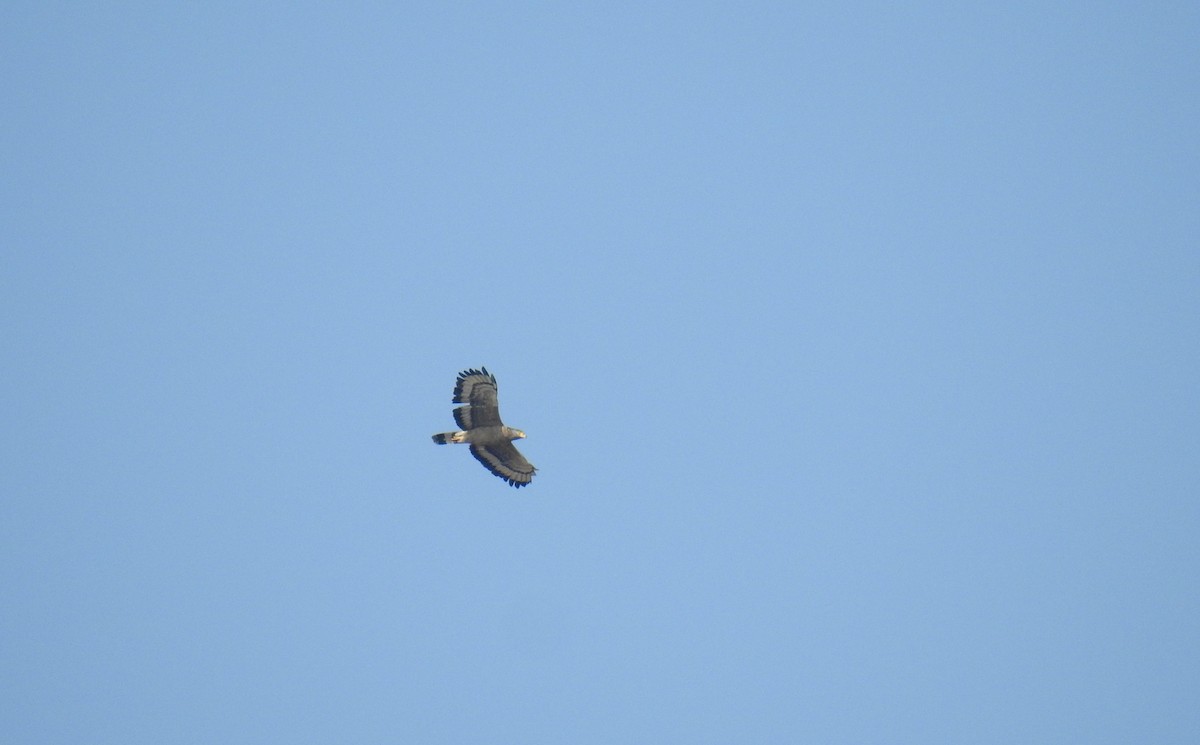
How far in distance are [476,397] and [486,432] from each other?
1.18 meters

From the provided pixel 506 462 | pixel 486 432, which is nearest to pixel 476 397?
pixel 486 432

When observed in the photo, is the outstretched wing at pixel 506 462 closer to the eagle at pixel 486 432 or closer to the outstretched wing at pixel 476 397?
the eagle at pixel 486 432

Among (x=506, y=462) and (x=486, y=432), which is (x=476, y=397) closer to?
(x=486, y=432)

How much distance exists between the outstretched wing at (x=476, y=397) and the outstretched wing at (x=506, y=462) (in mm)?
1168

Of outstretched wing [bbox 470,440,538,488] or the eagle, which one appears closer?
the eagle

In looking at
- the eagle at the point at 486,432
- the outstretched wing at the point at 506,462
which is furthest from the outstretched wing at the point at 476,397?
the outstretched wing at the point at 506,462

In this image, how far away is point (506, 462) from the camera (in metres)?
43.5

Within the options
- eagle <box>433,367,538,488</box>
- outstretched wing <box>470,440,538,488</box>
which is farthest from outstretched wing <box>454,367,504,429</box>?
outstretched wing <box>470,440,538,488</box>

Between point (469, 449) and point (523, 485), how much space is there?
2047mm

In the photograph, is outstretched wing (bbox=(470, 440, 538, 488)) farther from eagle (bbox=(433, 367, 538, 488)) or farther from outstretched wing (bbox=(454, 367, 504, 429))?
outstretched wing (bbox=(454, 367, 504, 429))

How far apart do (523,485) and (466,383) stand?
13.2ft

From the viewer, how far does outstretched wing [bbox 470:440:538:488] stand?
43.2m

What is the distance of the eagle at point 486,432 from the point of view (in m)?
41.9

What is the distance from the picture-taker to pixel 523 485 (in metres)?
44.0
